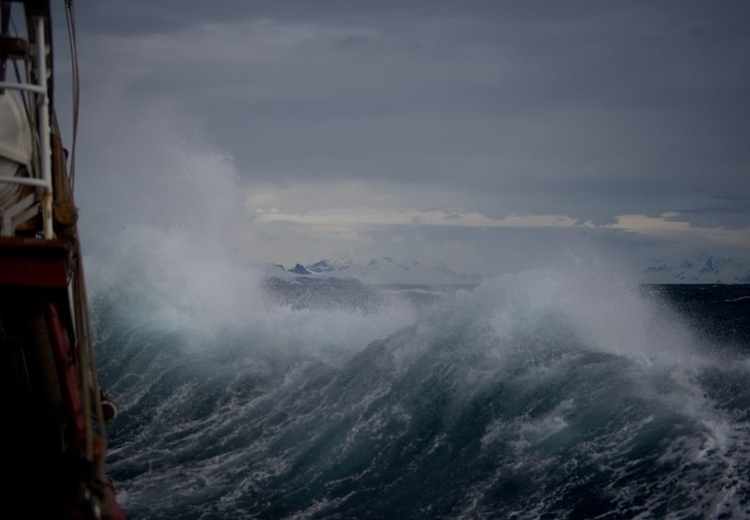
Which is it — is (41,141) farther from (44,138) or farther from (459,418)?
(459,418)

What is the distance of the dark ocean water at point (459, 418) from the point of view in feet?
31.1

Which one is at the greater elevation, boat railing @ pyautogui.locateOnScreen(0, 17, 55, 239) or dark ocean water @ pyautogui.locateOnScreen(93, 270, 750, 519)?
boat railing @ pyautogui.locateOnScreen(0, 17, 55, 239)

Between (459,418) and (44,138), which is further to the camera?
(459,418)

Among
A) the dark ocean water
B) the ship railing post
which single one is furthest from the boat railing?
the dark ocean water

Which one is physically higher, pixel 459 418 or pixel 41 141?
pixel 41 141

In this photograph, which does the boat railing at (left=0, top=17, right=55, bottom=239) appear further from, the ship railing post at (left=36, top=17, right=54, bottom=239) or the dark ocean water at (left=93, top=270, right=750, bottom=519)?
the dark ocean water at (left=93, top=270, right=750, bottom=519)

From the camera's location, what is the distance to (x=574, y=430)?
10773 millimetres

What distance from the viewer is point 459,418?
1215cm

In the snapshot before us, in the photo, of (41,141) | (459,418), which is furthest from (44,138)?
(459,418)

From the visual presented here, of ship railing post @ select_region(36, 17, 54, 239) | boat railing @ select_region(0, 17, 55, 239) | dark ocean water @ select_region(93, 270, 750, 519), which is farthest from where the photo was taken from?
dark ocean water @ select_region(93, 270, 750, 519)

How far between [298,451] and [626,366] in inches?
243

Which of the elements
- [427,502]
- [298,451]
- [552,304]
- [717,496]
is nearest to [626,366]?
[552,304]

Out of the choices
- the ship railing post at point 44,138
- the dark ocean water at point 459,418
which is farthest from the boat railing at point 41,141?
the dark ocean water at point 459,418

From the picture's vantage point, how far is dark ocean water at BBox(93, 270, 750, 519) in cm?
947
